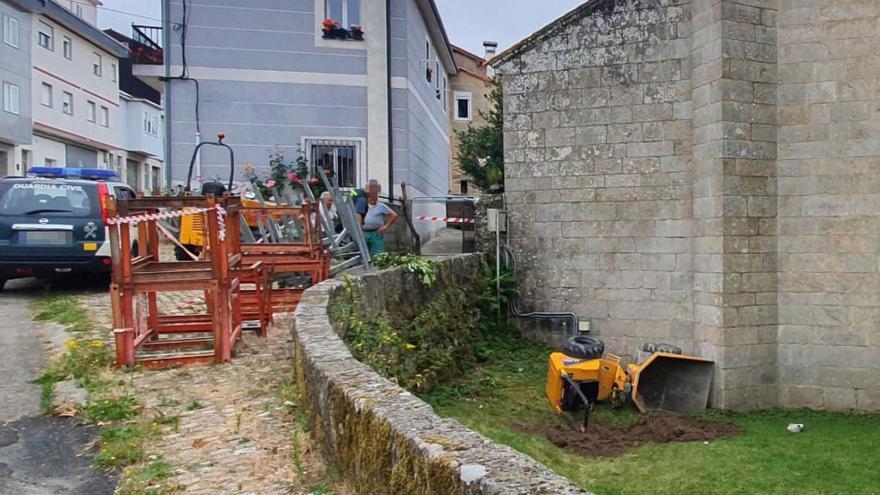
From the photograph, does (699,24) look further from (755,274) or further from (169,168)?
(169,168)

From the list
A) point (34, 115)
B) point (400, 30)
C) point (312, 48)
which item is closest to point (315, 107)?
point (312, 48)

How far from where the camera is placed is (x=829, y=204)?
8320 millimetres

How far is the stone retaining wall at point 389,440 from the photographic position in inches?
81.0

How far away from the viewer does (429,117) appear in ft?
62.2

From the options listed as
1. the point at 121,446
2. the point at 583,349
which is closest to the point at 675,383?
the point at 583,349

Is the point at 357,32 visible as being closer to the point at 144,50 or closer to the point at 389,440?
the point at 144,50

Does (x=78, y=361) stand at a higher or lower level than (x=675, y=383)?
higher

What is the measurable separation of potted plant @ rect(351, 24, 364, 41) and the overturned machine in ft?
29.0

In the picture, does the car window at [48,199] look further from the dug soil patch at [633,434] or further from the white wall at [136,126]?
the white wall at [136,126]

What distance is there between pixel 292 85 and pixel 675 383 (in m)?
9.95

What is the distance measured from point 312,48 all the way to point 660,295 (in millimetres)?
9246

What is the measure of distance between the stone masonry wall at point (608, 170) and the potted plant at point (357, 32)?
5.70m

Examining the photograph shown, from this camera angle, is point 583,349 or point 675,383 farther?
point 675,383

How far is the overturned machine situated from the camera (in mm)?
8000
